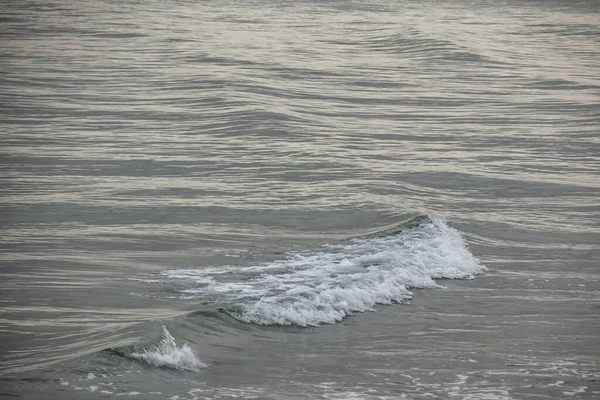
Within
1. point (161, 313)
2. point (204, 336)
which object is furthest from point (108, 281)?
point (204, 336)

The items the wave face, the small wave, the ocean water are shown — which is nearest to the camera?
the small wave

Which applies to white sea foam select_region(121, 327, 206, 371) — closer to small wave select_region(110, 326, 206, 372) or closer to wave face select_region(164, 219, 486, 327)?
small wave select_region(110, 326, 206, 372)

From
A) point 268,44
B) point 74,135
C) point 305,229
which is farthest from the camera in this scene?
point 268,44

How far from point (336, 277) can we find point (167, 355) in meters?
2.35

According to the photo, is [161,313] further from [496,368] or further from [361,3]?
[361,3]

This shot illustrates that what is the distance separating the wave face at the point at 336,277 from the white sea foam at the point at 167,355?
840 mm

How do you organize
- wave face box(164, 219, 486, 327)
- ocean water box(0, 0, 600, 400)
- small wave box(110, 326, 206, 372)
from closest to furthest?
small wave box(110, 326, 206, 372) → ocean water box(0, 0, 600, 400) → wave face box(164, 219, 486, 327)

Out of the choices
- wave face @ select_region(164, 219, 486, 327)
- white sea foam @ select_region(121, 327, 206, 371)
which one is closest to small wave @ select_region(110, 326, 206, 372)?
white sea foam @ select_region(121, 327, 206, 371)

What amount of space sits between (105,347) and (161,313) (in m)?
0.96

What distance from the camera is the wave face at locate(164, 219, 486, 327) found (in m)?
Answer: 8.49

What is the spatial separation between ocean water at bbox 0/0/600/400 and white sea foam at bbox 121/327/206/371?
0.08 feet

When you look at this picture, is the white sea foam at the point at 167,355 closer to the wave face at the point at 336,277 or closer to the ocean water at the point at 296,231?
the ocean water at the point at 296,231

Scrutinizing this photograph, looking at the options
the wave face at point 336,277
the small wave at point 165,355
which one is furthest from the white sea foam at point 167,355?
the wave face at point 336,277

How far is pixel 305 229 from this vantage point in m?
11.2
